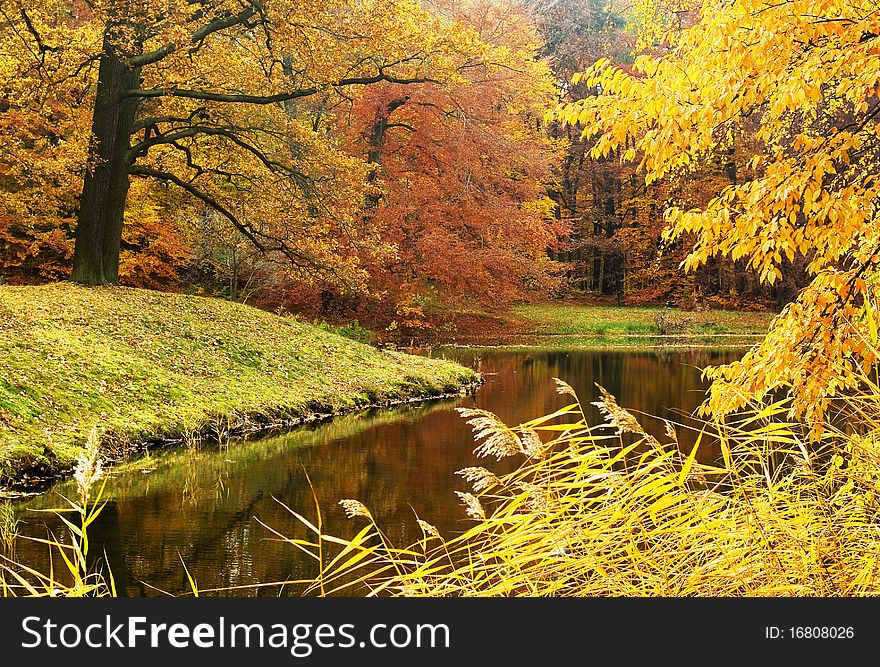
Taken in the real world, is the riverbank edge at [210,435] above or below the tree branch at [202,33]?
below

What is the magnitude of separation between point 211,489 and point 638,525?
628cm

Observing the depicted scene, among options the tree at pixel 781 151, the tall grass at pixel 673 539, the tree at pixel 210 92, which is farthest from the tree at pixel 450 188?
the tall grass at pixel 673 539

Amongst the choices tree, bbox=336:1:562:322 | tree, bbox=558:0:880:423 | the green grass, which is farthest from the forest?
the green grass

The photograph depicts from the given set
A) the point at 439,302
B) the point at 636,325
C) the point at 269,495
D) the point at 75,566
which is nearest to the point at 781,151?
the point at 75,566

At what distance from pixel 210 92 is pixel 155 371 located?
7229mm

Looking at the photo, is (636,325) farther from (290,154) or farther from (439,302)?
(290,154)

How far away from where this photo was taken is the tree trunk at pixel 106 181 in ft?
63.4

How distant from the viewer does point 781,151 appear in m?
5.89

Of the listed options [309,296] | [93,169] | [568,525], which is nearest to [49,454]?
[568,525]

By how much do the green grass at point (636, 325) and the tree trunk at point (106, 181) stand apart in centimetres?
1669

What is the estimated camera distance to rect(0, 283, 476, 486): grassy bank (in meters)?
11.2

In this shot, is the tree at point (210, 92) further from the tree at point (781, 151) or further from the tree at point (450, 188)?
the tree at point (781, 151)

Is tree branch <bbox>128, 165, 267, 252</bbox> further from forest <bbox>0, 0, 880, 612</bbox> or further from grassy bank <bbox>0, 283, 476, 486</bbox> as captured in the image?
grassy bank <bbox>0, 283, 476, 486</bbox>

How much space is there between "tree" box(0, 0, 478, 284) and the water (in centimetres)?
610
